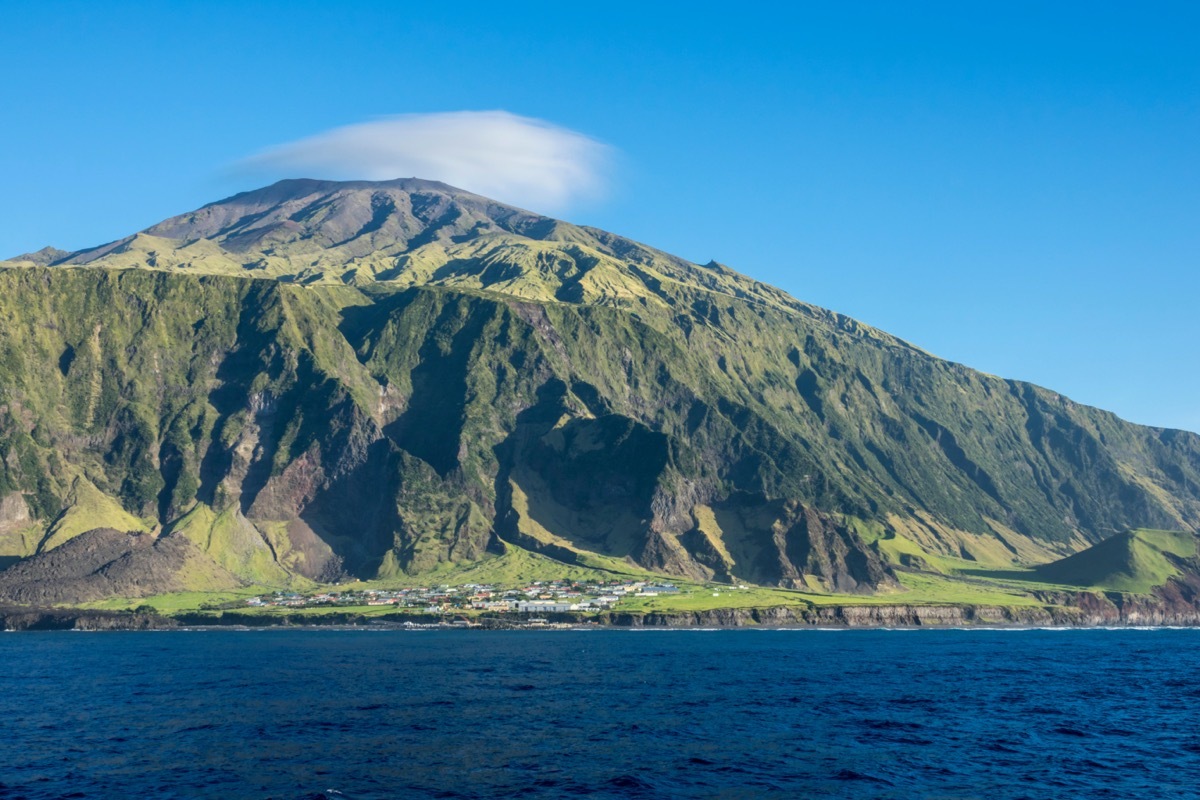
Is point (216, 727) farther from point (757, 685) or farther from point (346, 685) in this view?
point (757, 685)

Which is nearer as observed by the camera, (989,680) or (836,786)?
(836,786)

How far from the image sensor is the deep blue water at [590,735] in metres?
94.3

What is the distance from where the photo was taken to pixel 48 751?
107688mm

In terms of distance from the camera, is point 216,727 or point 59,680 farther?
point 59,680

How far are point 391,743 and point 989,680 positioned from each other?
105m

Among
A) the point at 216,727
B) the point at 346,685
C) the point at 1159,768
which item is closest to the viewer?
the point at 1159,768

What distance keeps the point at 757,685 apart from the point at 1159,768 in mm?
69029

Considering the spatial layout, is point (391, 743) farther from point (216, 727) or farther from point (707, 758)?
point (707, 758)

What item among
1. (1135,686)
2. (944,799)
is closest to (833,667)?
(1135,686)

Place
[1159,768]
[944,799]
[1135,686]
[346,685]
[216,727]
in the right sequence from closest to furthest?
[944,799]
[1159,768]
[216,727]
[346,685]
[1135,686]

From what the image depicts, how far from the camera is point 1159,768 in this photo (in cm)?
10488

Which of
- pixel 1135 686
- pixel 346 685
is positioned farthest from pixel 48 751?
pixel 1135 686

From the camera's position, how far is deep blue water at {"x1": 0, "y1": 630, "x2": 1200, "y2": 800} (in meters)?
94.3

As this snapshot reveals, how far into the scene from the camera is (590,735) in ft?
391
